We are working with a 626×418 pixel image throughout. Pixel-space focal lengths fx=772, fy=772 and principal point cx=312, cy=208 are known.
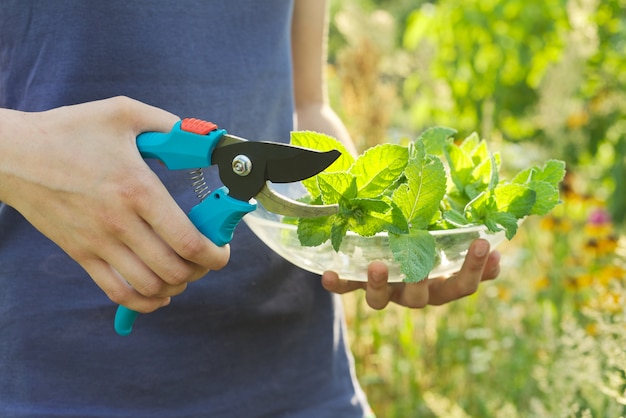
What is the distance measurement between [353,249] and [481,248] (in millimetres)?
172

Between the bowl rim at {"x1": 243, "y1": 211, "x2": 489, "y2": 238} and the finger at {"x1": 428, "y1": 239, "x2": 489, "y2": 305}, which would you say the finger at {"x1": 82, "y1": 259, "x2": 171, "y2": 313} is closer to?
the bowl rim at {"x1": 243, "y1": 211, "x2": 489, "y2": 238}

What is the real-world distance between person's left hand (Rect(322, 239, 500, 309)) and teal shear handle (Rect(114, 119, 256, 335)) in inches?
9.5

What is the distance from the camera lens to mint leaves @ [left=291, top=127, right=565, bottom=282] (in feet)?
3.18

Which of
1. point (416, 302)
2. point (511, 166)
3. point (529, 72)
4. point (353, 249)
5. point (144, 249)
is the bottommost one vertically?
point (511, 166)

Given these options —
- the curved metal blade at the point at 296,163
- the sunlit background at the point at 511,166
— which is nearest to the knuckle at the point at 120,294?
the curved metal blade at the point at 296,163

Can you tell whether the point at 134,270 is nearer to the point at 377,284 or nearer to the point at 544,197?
the point at 377,284

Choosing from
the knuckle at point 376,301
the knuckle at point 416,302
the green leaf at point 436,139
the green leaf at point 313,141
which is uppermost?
the green leaf at point 313,141

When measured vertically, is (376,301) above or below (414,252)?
below

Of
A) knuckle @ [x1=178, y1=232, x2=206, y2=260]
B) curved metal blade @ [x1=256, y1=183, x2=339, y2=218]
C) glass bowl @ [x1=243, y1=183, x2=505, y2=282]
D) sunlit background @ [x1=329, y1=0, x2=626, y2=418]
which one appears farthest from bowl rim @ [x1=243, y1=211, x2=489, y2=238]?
sunlit background @ [x1=329, y1=0, x2=626, y2=418]

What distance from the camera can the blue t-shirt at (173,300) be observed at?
3.57 feet

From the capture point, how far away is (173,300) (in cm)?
113

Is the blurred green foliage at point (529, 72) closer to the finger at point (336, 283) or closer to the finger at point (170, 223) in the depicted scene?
the finger at point (336, 283)

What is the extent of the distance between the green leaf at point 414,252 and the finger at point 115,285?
31 cm

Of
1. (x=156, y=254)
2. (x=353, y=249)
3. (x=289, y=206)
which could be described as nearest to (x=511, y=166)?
(x=353, y=249)
